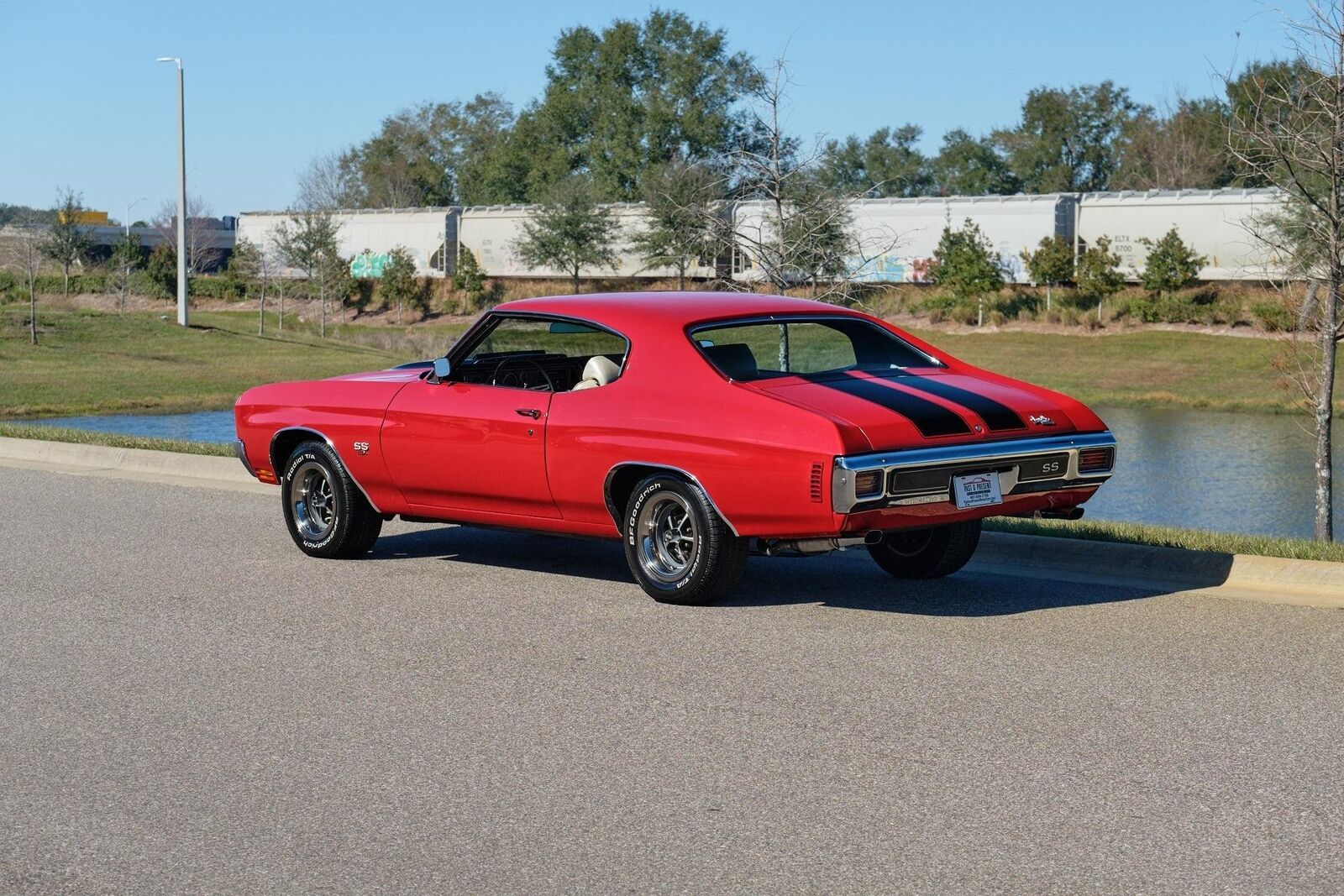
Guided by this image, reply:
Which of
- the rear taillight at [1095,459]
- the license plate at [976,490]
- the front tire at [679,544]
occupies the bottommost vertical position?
the front tire at [679,544]

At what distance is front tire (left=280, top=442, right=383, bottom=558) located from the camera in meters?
9.91

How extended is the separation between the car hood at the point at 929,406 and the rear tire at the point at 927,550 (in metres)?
0.81

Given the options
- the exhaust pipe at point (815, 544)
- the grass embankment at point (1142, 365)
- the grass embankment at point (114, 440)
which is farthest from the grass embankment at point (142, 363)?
the exhaust pipe at point (815, 544)

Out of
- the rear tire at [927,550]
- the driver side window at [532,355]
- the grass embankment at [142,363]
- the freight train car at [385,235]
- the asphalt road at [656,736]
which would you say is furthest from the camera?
the freight train car at [385,235]

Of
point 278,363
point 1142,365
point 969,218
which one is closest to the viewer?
point 278,363

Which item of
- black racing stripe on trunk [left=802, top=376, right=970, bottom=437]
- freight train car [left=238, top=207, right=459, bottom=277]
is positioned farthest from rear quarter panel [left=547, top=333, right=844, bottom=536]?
freight train car [left=238, top=207, right=459, bottom=277]

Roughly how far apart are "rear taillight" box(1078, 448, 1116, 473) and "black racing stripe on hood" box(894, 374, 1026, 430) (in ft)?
1.23

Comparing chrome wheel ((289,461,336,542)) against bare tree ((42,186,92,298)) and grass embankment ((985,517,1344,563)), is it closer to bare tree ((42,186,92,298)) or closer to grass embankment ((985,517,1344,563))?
grass embankment ((985,517,1344,563))

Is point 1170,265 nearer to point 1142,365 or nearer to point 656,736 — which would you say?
point 1142,365

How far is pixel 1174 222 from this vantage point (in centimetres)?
5444

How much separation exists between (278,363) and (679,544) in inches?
1559

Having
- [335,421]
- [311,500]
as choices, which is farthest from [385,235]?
[335,421]

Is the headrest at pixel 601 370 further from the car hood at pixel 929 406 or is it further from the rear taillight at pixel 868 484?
the rear taillight at pixel 868 484

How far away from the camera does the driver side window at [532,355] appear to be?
9.24m
